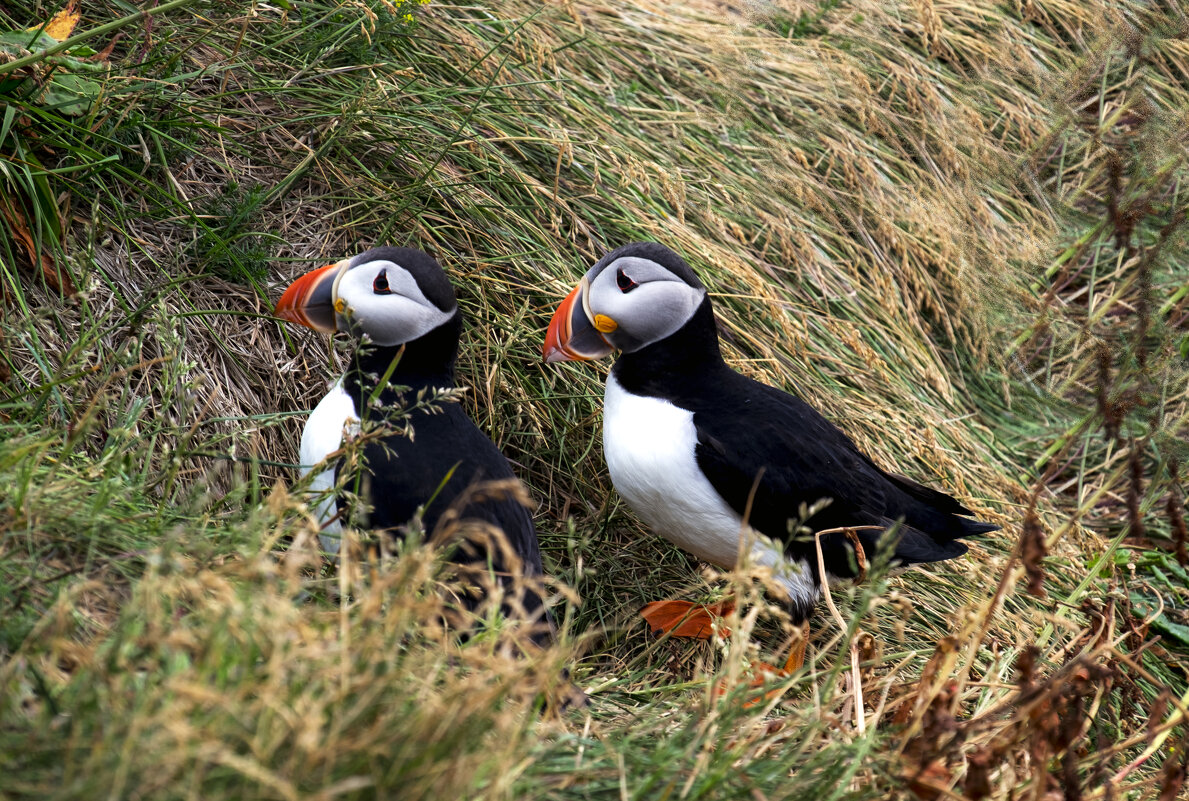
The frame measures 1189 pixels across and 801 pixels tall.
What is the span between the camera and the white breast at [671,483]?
3172mm

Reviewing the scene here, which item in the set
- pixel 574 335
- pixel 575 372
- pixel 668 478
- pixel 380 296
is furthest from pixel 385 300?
pixel 575 372

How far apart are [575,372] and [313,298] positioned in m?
1.13

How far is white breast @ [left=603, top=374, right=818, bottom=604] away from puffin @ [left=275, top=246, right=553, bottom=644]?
15.4 inches

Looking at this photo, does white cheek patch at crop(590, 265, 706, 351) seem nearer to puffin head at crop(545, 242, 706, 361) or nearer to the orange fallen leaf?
puffin head at crop(545, 242, 706, 361)

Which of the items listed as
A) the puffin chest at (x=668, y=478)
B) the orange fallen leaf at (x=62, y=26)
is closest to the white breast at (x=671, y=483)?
the puffin chest at (x=668, y=478)

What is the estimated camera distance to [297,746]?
1316 mm

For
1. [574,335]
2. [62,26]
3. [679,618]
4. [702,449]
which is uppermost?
[62,26]

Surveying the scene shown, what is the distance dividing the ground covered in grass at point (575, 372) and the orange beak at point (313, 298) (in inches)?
11.0

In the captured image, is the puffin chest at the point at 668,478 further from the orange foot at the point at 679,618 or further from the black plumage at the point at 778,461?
the orange foot at the point at 679,618

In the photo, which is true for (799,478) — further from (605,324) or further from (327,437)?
(327,437)

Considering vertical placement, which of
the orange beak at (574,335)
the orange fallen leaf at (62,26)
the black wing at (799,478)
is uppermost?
the orange fallen leaf at (62,26)

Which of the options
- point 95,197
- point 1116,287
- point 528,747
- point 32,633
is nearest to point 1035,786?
point 528,747

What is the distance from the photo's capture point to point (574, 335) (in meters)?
3.34

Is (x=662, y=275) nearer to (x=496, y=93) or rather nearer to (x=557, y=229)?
(x=557, y=229)
